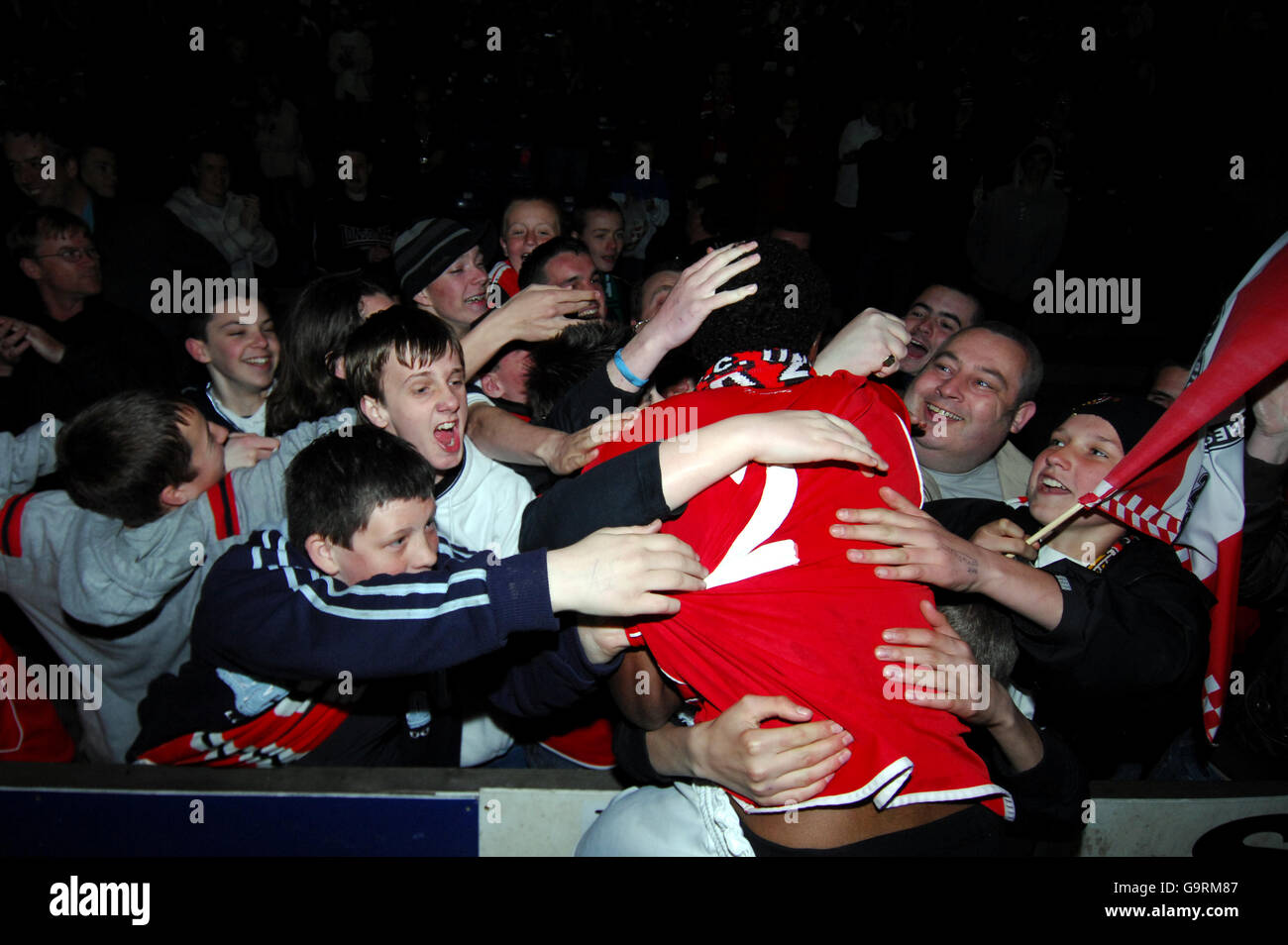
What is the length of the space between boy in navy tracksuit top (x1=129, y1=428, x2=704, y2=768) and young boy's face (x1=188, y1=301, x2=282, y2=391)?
1259 mm

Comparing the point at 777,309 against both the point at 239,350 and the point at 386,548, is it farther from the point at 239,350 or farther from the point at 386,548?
the point at 239,350

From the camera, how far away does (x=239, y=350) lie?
3.19m

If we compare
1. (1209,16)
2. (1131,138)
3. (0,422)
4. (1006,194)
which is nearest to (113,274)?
(0,422)

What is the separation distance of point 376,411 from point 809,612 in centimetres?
166

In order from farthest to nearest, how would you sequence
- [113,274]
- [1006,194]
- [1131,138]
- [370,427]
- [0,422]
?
[1131,138] < [1006,194] < [113,274] < [0,422] < [370,427]

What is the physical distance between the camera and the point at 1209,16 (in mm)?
9336

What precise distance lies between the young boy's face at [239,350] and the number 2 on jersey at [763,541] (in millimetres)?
2269

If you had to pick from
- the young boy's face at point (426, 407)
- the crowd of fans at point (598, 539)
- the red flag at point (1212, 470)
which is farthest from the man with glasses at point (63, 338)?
the red flag at point (1212, 470)

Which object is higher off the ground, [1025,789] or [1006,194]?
[1006,194]

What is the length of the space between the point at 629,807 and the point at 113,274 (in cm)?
467

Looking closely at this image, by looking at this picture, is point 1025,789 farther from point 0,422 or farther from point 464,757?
point 0,422

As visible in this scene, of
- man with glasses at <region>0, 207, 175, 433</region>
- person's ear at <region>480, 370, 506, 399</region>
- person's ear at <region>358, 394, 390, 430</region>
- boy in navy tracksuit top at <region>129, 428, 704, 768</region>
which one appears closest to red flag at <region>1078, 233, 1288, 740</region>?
boy in navy tracksuit top at <region>129, 428, 704, 768</region>

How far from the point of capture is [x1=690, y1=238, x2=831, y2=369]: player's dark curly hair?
1.92 m

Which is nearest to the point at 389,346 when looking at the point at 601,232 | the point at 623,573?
the point at 623,573
